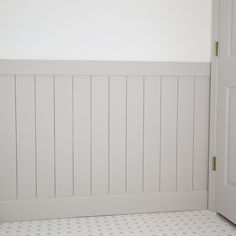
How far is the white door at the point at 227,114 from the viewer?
Answer: 94.7 inches

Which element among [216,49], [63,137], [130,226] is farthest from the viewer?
[216,49]

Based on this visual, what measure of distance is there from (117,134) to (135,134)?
0.12 metres

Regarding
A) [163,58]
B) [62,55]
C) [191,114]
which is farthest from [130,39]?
[191,114]

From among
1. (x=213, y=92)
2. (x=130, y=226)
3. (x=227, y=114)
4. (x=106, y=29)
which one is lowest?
(x=130, y=226)

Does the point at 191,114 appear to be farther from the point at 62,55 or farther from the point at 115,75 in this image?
the point at 62,55

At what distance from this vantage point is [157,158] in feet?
8.65

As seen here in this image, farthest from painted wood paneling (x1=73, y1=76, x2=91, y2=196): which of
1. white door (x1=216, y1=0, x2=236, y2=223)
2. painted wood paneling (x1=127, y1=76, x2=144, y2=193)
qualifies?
white door (x1=216, y1=0, x2=236, y2=223)

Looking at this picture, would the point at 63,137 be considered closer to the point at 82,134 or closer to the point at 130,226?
the point at 82,134

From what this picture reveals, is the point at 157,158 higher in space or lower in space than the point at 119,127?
lower

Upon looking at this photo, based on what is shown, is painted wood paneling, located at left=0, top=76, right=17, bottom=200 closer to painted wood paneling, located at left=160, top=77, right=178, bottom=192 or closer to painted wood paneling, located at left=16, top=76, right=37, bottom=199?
painted wood paneling, located at left=16, top=76, right=37, bottom=199

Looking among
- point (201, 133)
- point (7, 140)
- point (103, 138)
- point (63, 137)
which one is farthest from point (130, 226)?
point (7, 140)

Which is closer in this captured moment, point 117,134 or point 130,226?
point 130,226

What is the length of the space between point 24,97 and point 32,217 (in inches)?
29.8

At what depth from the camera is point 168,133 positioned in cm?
264
